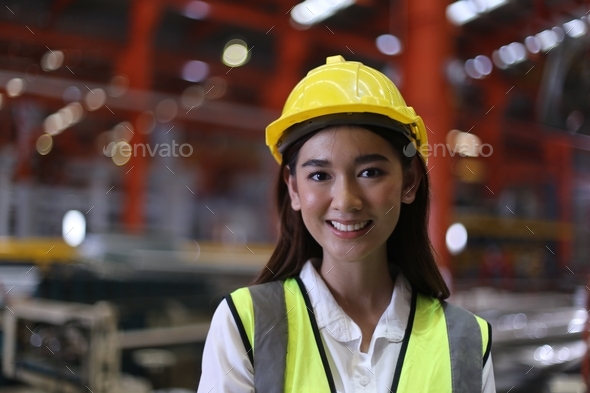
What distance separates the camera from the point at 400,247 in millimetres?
1201

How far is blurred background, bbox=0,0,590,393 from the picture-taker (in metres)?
2.97

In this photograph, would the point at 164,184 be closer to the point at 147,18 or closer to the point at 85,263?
the point at 147,18

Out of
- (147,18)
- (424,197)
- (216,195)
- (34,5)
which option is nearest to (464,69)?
(147,18)

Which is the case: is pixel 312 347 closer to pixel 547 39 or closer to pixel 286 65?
pixel 547 39

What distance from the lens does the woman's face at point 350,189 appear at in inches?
39.0

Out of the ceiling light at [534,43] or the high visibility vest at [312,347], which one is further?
the ceiling light at [534,43]

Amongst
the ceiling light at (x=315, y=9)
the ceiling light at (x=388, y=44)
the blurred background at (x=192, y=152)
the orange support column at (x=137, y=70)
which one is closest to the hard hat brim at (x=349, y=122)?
the blurred background at (x=192, y=152)

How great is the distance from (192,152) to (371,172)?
266 inches

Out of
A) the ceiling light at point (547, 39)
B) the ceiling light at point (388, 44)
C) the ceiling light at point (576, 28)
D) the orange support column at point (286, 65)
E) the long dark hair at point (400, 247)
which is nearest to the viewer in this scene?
the long dark hair at point (400, 247)


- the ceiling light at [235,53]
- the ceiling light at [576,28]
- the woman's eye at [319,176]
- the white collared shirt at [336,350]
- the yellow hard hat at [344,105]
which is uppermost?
the ceiling light at [235,53]

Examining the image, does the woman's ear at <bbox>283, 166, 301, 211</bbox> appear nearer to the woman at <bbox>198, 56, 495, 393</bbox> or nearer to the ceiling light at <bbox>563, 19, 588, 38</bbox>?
the woman at <bbox>198, 56, 495, 393</bbox>

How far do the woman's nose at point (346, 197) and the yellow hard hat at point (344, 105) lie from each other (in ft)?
0.43

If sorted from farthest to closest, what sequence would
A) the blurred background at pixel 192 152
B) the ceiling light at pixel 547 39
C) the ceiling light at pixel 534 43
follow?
the ceiling light at pixel 534 43 < the ceiling light at pixel 547 39 < the blurred background at pixel 192 152

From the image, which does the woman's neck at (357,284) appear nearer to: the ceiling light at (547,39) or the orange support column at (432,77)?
the ceiling light at (547,39)
